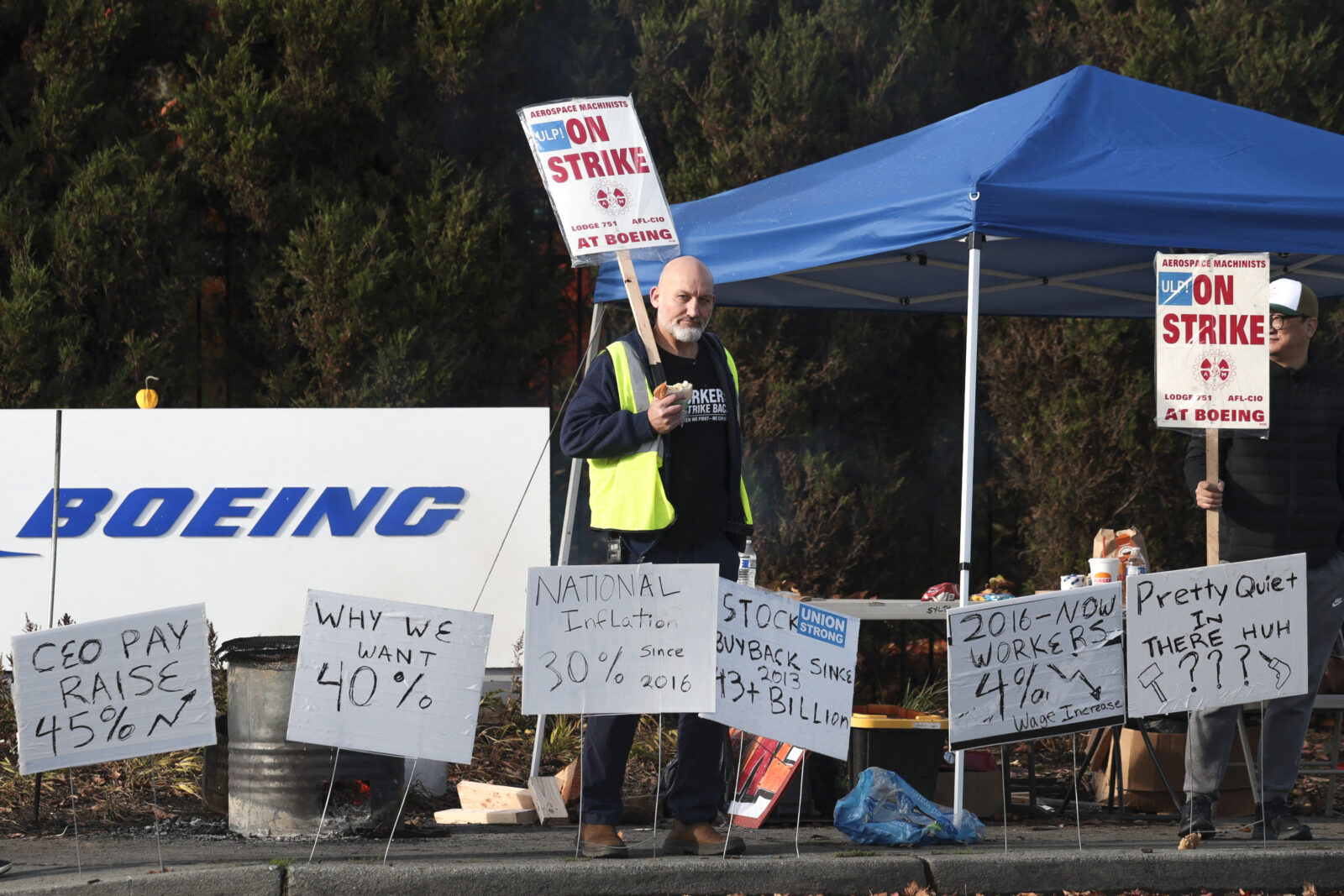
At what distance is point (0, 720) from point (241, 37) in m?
4.16

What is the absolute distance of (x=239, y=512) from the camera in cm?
785

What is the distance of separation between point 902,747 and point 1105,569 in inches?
47.4

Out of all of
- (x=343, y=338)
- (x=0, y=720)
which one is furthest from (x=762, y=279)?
(x=0, y=720)

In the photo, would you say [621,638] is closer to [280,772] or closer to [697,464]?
[697,464]

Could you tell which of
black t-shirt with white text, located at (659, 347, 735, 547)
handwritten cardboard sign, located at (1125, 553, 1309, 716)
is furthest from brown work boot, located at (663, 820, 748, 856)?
handwritten cardboard sign, located at (1125, 553, 1309, 716)

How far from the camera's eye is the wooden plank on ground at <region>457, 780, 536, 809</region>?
236 inches

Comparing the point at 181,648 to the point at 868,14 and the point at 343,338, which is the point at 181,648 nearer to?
the point at 343,338

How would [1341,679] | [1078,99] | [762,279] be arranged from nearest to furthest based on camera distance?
1. [1078,99]
2. [1341,679]
3. [762,279]

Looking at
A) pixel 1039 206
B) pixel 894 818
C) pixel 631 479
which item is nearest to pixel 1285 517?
pixel 1039 206

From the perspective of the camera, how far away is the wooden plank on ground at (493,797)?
6.00 m

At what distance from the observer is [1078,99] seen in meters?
6.31

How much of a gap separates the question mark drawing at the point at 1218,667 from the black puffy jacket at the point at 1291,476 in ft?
1.83

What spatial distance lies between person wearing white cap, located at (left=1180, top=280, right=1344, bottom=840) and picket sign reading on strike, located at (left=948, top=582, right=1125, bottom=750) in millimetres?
622

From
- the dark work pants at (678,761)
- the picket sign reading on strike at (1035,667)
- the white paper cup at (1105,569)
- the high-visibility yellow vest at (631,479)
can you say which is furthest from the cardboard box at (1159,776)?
the high-visibility yellow vest at (631,479)
